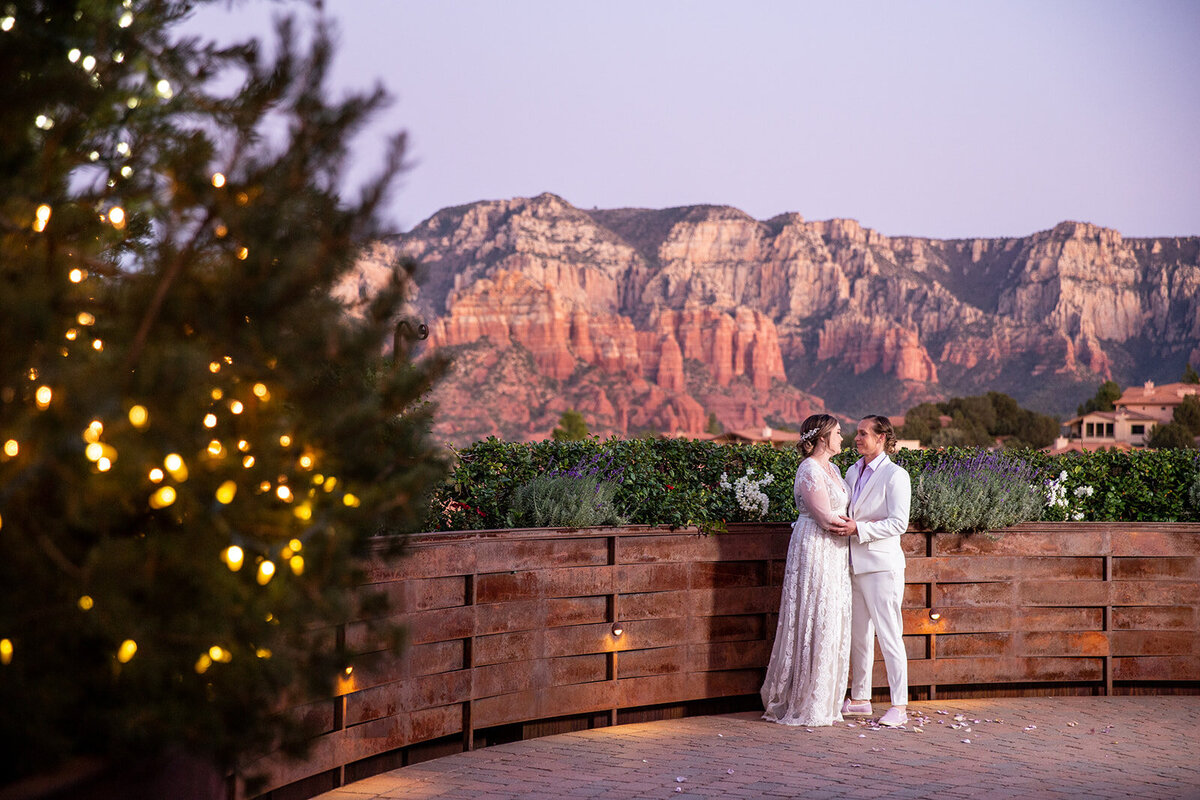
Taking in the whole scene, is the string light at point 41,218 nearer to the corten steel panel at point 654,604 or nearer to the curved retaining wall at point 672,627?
the curved retaining wall at point 672,627

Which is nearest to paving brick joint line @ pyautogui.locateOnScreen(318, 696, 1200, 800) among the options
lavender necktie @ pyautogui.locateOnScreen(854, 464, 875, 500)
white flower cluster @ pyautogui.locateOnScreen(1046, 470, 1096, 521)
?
lavender necktie @ pyautogui.locateOnScreen(854, 464, 875, 500)

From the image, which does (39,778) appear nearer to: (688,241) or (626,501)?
(626,501)

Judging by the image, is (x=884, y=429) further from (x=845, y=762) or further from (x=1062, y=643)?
(x=1062, y=643)

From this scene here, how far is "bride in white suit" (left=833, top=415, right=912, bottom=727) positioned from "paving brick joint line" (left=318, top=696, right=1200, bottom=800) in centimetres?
25

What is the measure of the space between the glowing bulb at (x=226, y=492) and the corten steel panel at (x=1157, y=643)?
23.9ft

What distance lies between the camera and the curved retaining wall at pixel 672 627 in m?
5.29

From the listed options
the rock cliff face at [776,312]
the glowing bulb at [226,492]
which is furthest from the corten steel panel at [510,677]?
the rock cliff face at [776,312]

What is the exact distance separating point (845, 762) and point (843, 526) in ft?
4.72

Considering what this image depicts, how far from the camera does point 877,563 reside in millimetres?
6648

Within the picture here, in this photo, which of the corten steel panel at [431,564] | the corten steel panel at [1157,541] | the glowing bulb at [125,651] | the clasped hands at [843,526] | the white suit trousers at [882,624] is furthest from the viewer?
the corten steel panel at [1157,541]

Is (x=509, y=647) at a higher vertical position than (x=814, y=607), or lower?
lower

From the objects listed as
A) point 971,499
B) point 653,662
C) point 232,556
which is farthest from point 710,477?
point 232,556

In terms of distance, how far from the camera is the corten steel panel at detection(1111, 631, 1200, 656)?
7.74 meters

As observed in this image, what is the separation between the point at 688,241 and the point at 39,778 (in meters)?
108
